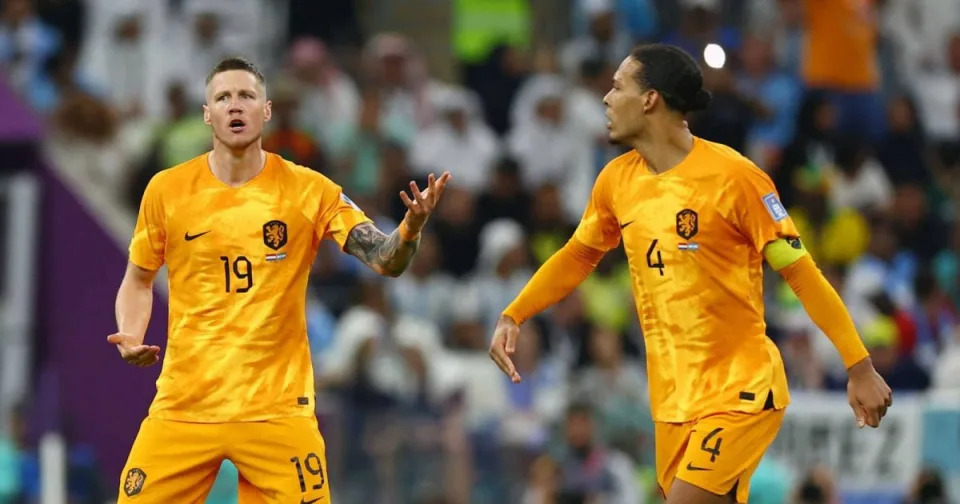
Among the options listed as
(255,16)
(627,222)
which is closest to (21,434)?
(255,16)

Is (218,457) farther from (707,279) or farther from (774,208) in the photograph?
(774,208)

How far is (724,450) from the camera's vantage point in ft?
30.4

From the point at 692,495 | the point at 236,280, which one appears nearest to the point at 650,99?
the point at 692,495

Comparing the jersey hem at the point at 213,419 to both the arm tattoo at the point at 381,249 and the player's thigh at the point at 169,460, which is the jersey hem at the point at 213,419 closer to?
the player's thigh at the point at 169,460

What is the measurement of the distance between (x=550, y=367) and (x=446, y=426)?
5.19ft

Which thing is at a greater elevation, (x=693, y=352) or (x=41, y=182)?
(x=41, y=182)

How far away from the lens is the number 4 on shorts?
30.4 feet

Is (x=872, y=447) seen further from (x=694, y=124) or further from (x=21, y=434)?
(x=21, y=434)

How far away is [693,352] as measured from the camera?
9461mm

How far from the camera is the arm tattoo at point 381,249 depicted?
9156 mm

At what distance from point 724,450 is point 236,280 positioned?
2341 mm

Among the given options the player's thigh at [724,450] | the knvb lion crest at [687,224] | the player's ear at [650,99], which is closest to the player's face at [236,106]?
the player's ear at [650,99]

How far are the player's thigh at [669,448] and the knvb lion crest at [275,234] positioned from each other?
194 cm

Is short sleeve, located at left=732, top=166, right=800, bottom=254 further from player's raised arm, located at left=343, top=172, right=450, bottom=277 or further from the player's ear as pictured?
player's raised arm, located at left=343, top=172, right=450, bottom=277
